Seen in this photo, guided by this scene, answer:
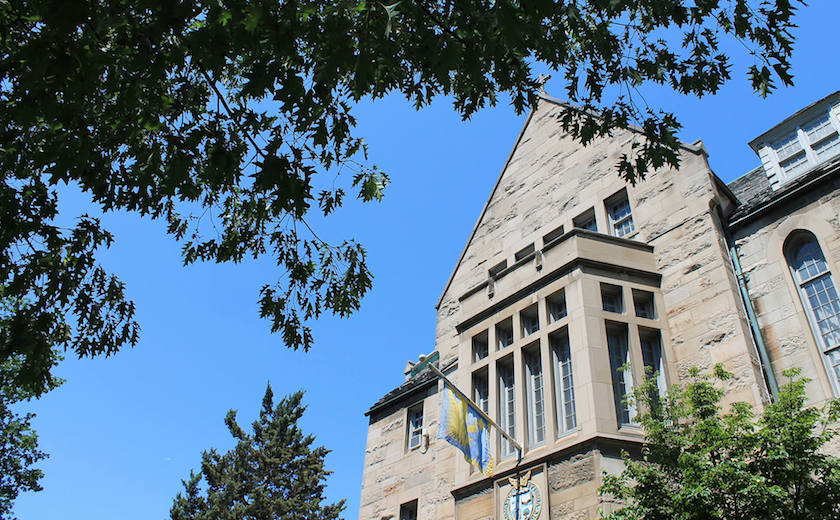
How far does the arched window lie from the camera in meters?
11.5

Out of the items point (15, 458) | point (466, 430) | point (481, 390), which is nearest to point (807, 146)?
point (481, 390)

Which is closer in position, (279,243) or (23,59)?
(23,59)

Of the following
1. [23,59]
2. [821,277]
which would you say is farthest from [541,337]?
[23,59]

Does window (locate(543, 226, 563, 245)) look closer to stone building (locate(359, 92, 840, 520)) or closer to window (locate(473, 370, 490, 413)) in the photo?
stone building (locate(359, 92, 840, 520))

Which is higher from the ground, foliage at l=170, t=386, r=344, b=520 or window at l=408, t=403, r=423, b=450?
foliage at l=170, t=386, r=344, b=520

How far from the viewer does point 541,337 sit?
14.0 metres

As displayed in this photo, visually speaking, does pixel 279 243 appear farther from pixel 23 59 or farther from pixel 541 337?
pixel 541 337

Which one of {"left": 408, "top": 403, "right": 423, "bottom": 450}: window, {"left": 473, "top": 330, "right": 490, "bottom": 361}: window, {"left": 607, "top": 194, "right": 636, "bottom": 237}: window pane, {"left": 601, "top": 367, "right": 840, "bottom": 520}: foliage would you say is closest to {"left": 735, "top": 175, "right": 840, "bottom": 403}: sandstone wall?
{"left": 607, "top": 194, "right": 636, "bottom": 237}: window pane

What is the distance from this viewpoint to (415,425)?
1936cm

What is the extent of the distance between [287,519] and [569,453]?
29209 millimetres

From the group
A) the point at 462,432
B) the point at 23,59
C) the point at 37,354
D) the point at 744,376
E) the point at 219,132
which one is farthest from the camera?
the point at 462,432

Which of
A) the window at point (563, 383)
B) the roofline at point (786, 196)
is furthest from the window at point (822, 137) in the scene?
the window at point (563, 383)

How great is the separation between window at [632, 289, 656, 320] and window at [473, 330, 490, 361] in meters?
3.64

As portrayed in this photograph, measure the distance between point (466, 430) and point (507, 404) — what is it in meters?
2.18
